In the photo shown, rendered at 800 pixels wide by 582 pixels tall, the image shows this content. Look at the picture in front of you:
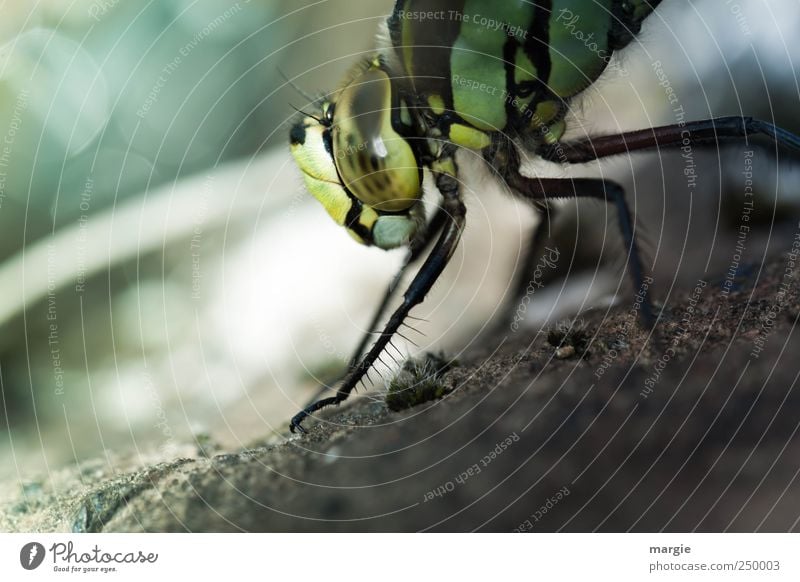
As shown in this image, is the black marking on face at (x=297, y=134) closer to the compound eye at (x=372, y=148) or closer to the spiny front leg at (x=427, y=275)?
the compound eye at (x=372, y=148)

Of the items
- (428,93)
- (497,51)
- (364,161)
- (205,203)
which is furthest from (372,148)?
(205,203)

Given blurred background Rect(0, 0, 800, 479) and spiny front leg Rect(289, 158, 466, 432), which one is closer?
spiny front leg Rect(289, 158, 466, 432)

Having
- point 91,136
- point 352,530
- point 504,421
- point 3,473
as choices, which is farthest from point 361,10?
point 3,473

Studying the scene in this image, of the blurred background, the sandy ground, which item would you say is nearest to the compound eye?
the blurred background

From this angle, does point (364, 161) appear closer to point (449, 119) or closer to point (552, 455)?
point (449, 119)

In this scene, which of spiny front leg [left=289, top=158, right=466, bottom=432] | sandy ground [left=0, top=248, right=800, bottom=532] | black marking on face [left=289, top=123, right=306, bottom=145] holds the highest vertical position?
black marking on face [left=289, top=123, right=306, bottom=145]

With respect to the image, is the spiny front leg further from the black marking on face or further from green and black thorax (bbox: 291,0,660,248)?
the black marking on face

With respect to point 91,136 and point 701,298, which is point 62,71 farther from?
point 701,298
